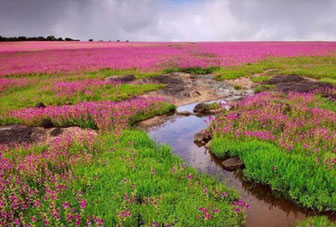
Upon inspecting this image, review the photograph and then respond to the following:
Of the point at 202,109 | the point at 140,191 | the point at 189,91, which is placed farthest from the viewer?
the point at 189,91

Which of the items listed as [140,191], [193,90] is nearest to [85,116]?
[140,191]

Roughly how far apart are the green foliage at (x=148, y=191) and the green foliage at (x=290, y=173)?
105cm

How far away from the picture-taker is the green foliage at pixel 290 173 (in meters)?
5.12

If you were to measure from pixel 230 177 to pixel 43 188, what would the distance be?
4.18 m

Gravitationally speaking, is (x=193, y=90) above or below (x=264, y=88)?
below

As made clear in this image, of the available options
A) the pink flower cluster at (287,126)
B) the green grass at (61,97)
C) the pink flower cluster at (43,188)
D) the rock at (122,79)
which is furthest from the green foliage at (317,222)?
the rock at (122,79)

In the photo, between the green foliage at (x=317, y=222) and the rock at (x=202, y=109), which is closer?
the green foliage at (x=317, y=222)

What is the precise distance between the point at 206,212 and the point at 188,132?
16.4 ft

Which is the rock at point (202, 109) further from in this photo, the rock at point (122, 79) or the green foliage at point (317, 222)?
the rock at point (122, 79)

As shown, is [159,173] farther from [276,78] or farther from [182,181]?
[276,78]

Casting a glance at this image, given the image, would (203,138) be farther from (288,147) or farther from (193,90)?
(193,90)

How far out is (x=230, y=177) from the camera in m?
6.36

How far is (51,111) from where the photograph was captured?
1035cm

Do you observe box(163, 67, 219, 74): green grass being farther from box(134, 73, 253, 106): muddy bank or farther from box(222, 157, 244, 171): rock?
box(222, 157, 244, 171): rock
